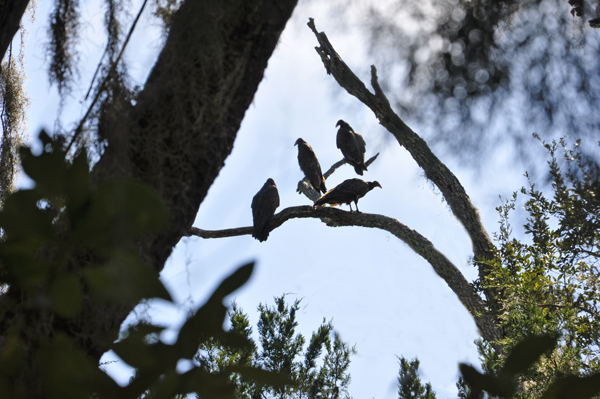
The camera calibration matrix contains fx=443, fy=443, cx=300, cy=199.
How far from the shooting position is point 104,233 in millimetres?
486

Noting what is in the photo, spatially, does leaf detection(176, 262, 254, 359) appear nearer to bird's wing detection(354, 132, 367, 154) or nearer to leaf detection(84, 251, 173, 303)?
leaf detection(84, 251, 173, 303)

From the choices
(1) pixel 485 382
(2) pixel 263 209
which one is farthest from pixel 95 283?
(2) pixel 263 209

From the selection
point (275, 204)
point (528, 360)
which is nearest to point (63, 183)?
point (528, 360)

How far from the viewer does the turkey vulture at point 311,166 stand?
5.70 metres

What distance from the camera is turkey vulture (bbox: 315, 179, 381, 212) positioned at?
4.76 m

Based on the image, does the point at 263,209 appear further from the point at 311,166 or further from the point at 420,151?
the point at 420,151

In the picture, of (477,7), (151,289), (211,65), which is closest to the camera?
(151,289)

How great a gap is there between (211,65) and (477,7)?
1.99 meters

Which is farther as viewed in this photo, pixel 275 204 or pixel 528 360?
pixel 275 204

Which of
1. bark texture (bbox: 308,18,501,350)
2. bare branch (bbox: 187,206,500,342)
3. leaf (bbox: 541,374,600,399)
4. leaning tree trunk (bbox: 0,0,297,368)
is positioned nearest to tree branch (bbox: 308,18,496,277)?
bark texture (bbox: 308,18,501,350)

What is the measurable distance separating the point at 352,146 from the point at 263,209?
2065mm

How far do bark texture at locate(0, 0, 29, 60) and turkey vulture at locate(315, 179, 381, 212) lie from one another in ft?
12.5

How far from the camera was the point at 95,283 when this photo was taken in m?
0.45

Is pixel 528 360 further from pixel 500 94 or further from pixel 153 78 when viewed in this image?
pixel 500 94
